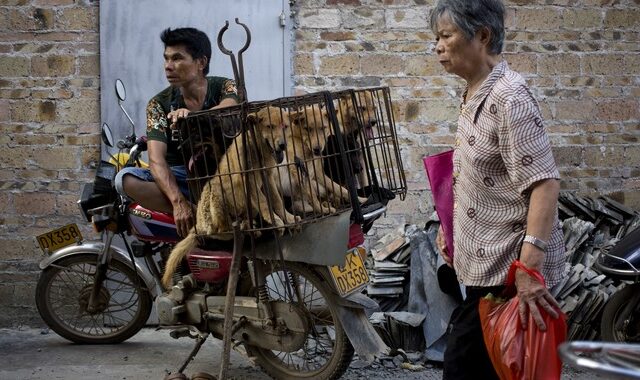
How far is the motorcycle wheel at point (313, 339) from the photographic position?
5430 millimetres

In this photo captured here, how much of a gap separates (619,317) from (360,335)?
1739 millimetres

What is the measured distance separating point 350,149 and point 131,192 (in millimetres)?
1455

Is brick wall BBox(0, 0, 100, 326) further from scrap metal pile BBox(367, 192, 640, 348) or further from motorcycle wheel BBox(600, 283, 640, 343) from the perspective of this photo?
motorcycle wheel BBox(600, 283, 640, 343)

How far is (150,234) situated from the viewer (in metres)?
5.93

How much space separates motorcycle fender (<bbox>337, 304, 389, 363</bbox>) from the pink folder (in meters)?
1.60

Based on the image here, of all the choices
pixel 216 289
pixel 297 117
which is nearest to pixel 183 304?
pixel 216 289

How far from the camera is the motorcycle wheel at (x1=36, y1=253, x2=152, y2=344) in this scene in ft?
21.7

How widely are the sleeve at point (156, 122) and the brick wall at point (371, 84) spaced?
63.3 inches

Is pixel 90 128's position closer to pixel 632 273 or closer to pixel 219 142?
pixel 219 142

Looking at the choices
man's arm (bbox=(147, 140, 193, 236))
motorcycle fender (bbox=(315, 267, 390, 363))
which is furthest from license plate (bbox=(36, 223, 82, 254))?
motorcycle fender (bbox=(315, 267, 390, 363))

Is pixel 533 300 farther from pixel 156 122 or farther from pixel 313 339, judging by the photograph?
pixel 156 122

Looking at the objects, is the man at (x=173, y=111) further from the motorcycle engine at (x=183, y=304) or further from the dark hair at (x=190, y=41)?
the motorcycle engine at (x=183, y=304)

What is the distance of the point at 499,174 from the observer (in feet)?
11.0

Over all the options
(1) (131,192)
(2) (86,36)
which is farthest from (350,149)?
(2) (86,36)
